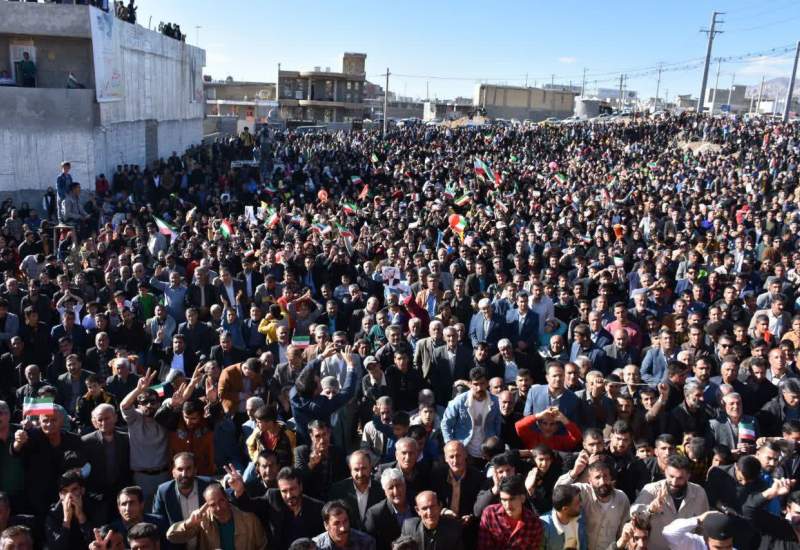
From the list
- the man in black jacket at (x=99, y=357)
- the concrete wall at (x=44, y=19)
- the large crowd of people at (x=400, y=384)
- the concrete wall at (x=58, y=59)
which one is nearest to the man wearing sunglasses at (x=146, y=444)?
→ the large crowd of people at (x=400, y=384)

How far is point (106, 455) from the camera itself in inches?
200

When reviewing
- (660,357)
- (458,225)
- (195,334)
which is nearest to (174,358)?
(195,334)

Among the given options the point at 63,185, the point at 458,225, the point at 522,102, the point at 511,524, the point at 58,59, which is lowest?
the point at 511,524

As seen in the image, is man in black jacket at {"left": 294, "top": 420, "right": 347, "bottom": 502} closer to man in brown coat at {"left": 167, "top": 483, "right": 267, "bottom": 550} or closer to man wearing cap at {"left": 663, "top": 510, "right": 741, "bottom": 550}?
man in brown coat at {"left": 167, "top": 483, "right": 267, "bottom": 550}

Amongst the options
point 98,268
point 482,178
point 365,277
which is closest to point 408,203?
point 482,178

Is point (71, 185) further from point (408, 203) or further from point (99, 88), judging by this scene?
point (408, 203)

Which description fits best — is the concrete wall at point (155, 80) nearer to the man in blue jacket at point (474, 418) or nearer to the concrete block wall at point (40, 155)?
the concrete block wall at point (40, 155)

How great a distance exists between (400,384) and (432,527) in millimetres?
2571

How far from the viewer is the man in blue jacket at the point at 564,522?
4184mm

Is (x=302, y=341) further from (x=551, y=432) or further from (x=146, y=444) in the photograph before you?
(x=551, y=432)

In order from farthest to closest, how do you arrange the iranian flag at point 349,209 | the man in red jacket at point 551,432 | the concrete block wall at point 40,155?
the concrete block wall at point 40,155 → the iranian flag at point 349,209 → the man in red jacket at point 551,432

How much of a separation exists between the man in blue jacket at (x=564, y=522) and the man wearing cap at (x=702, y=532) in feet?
1.64

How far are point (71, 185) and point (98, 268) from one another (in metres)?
5.43

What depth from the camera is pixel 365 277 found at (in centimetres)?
1040
